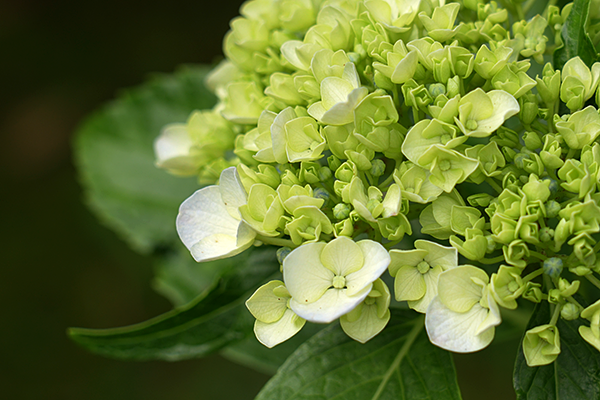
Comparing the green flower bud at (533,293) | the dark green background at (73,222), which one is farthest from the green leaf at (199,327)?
the dark green background at (73,222)

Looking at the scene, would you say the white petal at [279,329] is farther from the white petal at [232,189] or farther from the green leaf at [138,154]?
the green leaf at [138,154]

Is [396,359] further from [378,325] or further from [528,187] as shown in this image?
[528,187]

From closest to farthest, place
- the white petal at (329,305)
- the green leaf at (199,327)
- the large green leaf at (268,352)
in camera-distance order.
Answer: the white petal at (329,305) → the green leaf at (199,327) → the large green leaf at (268,352)

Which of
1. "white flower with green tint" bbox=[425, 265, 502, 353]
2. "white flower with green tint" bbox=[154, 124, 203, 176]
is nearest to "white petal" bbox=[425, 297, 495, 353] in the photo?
"white flower with green tint" bbox=[425, 265, 502, 353]

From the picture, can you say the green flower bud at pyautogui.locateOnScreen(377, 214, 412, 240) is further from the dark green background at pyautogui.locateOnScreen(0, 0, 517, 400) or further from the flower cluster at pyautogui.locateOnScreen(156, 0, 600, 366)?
the dark green background at pyautogui.locateOnScreen(0, 0, 517, 400)

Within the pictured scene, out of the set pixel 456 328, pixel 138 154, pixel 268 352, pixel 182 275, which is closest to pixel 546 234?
pixel 456 328

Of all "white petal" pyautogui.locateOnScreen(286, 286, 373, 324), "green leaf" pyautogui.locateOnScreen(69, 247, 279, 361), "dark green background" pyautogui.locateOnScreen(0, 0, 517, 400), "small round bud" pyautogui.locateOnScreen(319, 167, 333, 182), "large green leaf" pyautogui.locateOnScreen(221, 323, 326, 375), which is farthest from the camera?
"dark green background" pyautogui.locateOnScreen(0, 0, 517, 400)

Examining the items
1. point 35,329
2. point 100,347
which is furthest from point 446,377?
point 35,329

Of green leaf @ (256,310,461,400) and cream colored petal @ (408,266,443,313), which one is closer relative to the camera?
cream colored petal @ (408,266,443,313)
